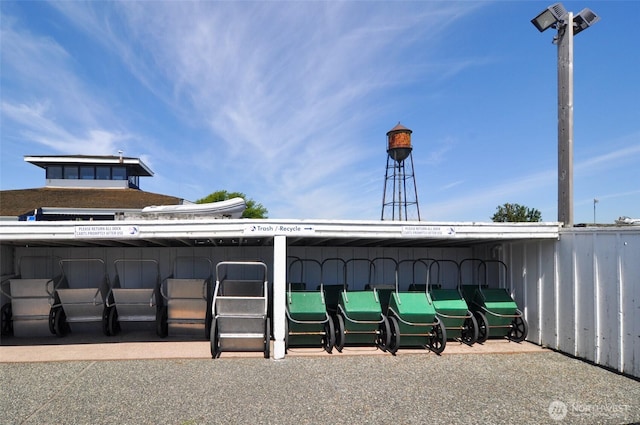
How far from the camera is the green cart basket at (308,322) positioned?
570 cm

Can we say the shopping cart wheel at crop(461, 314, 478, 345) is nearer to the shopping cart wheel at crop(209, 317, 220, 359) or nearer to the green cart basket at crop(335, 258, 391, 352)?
the green cart basket at crop(335, 258, 391, 352)

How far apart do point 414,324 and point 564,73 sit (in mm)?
5235

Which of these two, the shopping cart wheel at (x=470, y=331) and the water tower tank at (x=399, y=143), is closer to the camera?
the shopping cart wheel at (x=470, y=331)

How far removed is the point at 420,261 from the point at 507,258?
1.64 meters

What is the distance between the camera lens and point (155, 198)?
56.4ft

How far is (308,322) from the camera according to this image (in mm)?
5711

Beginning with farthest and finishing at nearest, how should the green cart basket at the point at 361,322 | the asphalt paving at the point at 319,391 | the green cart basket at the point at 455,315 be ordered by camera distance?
the green cart basket at the point at 455,315
the green cart basket at the point at 361,322
the asphalt paving at the point at 319,391

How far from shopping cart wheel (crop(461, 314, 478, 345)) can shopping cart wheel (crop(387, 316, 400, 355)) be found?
4.31ft

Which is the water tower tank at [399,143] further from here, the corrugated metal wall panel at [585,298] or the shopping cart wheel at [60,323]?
the shopping cart wheel at [60,323]

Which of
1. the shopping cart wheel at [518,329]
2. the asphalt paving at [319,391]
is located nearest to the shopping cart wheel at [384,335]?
the asphalt paving at [319,391]

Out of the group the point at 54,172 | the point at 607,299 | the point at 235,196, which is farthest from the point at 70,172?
the point at 607,299

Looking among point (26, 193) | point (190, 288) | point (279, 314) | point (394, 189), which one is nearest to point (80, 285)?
point (190, 288)

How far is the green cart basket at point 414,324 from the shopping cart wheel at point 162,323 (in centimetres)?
386

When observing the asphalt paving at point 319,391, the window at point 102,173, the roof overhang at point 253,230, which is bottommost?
the asphalt paving at point 319,391
